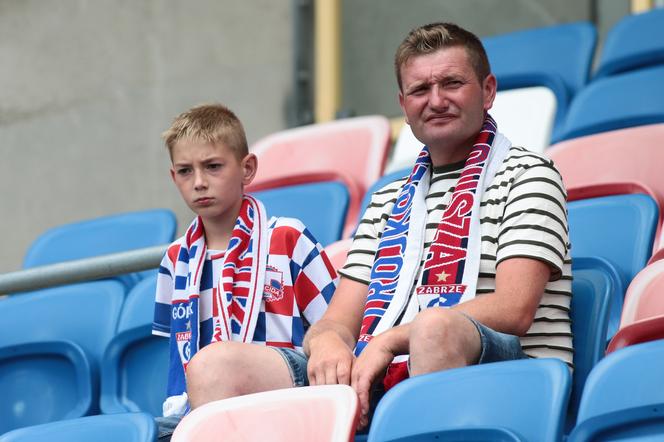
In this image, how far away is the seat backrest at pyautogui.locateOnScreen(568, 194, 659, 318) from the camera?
209cm

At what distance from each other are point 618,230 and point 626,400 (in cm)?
80

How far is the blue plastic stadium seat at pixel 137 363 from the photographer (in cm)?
248

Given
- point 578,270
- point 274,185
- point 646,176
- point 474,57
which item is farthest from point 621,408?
point 274,185

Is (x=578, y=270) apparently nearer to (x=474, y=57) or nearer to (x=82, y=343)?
(x=474, y=57)

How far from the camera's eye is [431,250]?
1901 mm

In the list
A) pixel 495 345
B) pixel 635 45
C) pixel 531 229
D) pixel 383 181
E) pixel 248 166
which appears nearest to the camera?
pixel 495 345

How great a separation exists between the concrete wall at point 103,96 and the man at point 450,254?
216cm

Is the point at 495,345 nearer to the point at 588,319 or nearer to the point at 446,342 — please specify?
the point at 446,342

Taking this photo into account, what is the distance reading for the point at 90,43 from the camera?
4.19m

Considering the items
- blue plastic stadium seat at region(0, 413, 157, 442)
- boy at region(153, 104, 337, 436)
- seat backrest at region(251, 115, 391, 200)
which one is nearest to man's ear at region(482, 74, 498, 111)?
boy at region(153, 104, 337, 436)

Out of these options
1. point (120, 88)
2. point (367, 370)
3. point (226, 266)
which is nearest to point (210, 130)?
point (226, 266)

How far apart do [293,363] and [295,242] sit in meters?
0.36

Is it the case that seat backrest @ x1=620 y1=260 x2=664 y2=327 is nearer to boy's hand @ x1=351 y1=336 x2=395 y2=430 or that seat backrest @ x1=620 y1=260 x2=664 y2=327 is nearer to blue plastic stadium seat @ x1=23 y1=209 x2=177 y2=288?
boy's hand @ x1=351 y1=336 x2=395 y2=430

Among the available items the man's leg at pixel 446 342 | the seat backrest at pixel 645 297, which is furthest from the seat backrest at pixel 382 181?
the man's leg at pixel 446 342
